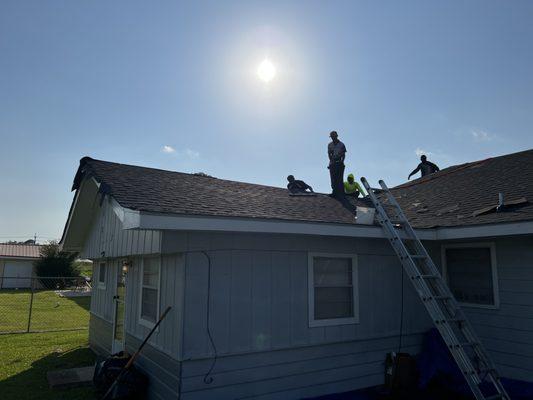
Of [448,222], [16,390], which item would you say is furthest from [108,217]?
[448,222]

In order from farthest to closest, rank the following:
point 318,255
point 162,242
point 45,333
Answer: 1. point 45,333
2. point 318,255
3. point 162,242

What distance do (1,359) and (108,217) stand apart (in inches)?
155

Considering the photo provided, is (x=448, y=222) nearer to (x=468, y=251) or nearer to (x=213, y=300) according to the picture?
(x=468, y=251)

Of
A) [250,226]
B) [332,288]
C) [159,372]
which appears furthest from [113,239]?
→ [332,288]

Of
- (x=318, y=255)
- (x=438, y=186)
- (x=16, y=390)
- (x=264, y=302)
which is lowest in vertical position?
(x=16, y=390)

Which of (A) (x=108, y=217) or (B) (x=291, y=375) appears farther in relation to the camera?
(A) (x=108, y=217)

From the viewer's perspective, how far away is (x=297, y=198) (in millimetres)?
8461

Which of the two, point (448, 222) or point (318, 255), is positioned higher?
point (448, 222)

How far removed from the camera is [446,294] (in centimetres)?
601

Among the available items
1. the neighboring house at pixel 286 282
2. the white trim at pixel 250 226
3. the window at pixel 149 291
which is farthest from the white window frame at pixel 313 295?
the window at pixel 149 291

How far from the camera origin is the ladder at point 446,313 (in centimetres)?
507

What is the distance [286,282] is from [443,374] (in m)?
3.02

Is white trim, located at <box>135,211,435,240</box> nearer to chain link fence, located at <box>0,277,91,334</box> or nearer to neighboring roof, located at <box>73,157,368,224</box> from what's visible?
neighboring roof, located at <box>73,157,368,224</box>

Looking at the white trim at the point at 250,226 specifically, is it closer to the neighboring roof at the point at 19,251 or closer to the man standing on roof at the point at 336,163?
the man standing on roof at the point at 336,163
